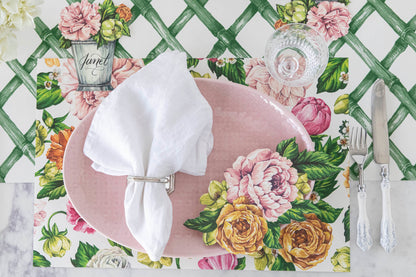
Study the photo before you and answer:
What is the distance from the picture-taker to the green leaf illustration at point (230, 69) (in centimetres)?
65

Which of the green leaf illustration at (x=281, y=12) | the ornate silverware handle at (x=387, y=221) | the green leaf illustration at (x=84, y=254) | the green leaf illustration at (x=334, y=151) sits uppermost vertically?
the green leaf illustration at (x=281, y=12)

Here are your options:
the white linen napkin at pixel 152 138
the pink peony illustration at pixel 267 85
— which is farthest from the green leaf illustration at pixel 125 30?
the pink peony illustration at pixel 267 85

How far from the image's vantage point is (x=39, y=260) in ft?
2.15

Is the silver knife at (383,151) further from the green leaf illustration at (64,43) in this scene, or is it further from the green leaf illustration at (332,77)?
the green leaf illustration at (64,43)

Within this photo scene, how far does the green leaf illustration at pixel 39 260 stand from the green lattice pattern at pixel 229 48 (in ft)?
0.50

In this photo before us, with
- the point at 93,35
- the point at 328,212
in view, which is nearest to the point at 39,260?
the point at 93,35

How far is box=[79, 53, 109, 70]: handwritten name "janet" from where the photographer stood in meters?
0.66

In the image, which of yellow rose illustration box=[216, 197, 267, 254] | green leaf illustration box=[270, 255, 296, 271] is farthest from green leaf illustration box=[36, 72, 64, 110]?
green leaf illustration box=[270, 255, 296, 271]

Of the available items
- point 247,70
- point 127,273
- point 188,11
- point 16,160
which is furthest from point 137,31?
point 127,273

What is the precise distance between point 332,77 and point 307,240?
282 mm

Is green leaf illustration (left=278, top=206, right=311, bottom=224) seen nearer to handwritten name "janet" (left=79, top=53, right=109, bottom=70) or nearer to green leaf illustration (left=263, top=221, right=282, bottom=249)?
green leaf illustration (left=263, top=221, right=282, bottom=249)

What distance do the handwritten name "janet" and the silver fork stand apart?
45 cm

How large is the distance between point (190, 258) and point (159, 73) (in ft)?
1.05

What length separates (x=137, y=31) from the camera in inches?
26.3
